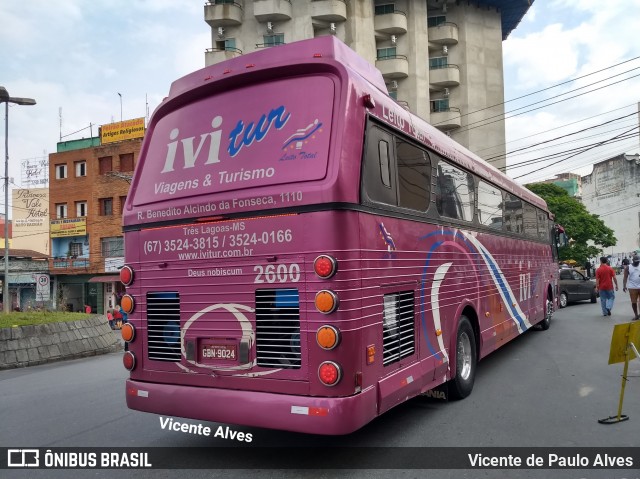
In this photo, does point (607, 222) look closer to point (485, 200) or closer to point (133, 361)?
point (485, 200)

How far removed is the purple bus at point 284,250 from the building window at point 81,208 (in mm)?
37538

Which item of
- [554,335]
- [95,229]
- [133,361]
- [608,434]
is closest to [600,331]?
[554,335]

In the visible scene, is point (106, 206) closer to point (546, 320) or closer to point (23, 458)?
A: point (546, 320)

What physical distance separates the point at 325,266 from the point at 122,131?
39.1 meters

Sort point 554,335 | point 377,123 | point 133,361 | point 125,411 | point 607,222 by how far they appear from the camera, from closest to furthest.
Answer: point 377,123 → point 133,361 → point 125,411 → point 554,335 → point 607,222

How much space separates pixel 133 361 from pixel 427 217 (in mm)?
3400

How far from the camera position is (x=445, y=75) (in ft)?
129

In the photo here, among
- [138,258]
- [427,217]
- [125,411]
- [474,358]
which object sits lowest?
[125,411]

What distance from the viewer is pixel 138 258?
5168 mm

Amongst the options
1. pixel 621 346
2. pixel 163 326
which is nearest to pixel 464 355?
pixel 621 346

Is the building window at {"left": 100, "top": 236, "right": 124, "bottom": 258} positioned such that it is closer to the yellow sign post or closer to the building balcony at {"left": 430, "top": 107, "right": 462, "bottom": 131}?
the building balcony at {"left": 430, "top": 107, "right": 462, "bottom": 131}

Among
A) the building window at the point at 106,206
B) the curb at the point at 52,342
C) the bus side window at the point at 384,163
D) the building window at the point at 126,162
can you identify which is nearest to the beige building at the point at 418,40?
the building window at the point at 126,162

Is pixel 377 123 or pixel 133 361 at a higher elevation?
pixel 377 123

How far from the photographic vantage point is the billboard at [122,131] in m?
38.4
